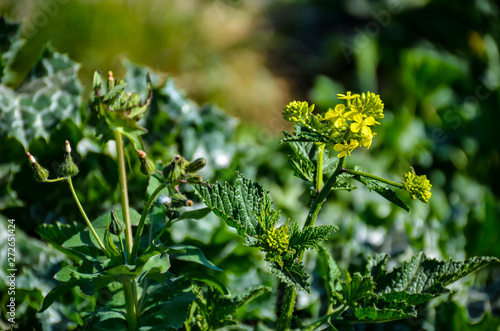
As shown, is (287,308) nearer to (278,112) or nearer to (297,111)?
(297,111)

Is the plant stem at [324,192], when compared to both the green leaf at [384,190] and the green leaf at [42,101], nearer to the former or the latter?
the green leaf at [384,190]

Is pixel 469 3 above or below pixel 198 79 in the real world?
above

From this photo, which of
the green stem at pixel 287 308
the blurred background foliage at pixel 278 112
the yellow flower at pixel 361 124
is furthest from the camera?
the blurred background foliage at pixel 278 112

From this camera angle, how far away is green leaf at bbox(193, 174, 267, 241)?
73 centimetres

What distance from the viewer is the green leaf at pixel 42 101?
46.8 inches

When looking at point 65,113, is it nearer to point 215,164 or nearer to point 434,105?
point 215,164

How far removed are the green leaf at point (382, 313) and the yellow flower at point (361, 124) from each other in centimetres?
28

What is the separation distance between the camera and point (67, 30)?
2.67 metres

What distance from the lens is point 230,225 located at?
0.73 meters

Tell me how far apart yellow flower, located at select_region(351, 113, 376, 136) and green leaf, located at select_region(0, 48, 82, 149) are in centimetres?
78

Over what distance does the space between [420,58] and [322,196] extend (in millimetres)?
1685

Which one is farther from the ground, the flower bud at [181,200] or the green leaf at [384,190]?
the flower bud at [181,200]

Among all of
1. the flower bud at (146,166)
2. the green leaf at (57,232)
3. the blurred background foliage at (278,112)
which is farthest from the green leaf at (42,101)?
the flower bud at (146,166)

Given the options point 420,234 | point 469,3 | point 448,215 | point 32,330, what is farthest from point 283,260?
point 469,3
